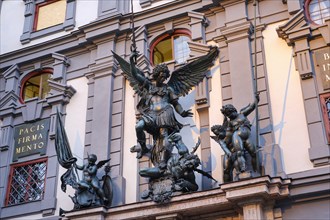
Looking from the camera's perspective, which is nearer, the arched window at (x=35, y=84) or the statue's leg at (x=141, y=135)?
the statue's leg at (x=141, y=135)

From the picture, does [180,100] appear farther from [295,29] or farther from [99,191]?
[295,29]

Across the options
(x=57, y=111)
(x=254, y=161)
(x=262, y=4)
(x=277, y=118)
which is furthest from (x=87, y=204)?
(x=262, y=4)

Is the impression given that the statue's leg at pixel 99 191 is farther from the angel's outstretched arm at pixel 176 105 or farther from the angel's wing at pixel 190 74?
the angel's wing at pixel 190 74

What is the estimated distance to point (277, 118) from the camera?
12.8 meters

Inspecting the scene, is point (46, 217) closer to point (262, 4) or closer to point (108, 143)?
point (108, 143)

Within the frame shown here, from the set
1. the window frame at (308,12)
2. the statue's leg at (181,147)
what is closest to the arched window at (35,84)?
the statue's leg at (181,147)

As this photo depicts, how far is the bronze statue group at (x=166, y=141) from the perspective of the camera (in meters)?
12.2

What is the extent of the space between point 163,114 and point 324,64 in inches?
158

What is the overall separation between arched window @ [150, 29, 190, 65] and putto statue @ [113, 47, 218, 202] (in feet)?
3.84

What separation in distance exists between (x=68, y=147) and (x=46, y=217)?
1945mm

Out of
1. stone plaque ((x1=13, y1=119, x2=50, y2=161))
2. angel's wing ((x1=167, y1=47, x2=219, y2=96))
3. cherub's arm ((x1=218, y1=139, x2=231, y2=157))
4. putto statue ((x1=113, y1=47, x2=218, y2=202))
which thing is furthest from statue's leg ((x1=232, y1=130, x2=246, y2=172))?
stone plaque ((x1=13, y1=119, x2=50, y2=161))

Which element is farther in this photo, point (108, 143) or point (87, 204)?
point (108, 143)

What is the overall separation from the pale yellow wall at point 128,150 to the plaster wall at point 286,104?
3721 mm

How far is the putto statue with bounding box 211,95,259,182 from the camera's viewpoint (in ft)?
39.1
